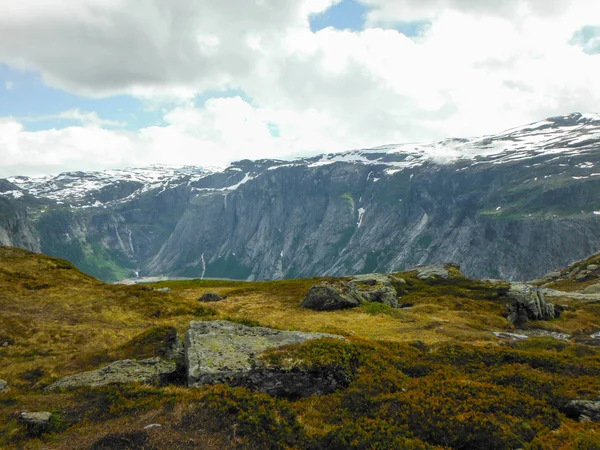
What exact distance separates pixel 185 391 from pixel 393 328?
26134 mm

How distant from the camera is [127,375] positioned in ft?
55.0

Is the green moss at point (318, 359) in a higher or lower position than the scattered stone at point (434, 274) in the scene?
higher

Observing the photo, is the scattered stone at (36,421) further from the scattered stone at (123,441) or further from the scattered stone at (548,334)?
the scattered stone at (548,334)

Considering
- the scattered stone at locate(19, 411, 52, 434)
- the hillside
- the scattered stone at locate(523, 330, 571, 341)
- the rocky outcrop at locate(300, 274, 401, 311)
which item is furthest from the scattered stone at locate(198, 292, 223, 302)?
the scattered stone at locate(19, 411, 52, 434)

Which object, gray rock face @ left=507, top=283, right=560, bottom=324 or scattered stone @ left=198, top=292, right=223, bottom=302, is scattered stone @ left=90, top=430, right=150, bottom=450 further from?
gray rock face @ left=507, top=283, right=560, bottom=324

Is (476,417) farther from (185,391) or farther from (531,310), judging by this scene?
(531,310)

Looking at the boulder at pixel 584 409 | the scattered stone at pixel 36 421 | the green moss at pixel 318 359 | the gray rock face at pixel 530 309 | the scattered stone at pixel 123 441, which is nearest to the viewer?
the scattered stone at pixel 123 441

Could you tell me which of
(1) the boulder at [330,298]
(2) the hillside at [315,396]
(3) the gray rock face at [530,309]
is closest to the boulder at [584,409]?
(2) the hillside at [315,396]

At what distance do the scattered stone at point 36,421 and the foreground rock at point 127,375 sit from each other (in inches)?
138

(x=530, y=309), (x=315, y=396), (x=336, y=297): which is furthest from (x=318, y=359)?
(x=530, y=309)

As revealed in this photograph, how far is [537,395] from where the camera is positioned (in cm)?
1587

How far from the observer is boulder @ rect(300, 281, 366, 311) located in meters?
47.7

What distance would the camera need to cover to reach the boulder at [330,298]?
47.7 metres

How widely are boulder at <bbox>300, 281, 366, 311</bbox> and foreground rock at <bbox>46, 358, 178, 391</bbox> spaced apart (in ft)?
101
